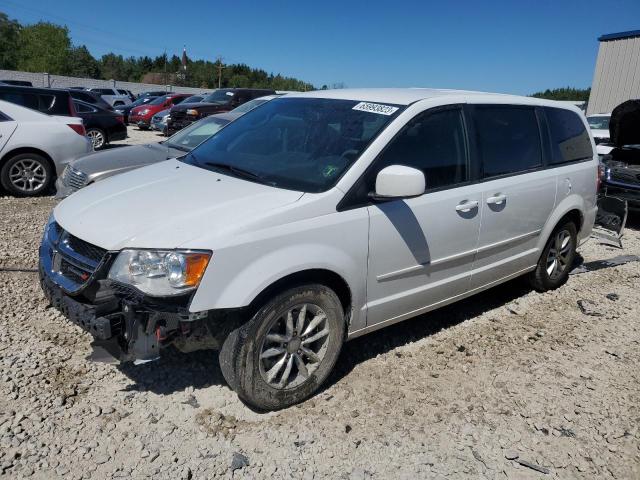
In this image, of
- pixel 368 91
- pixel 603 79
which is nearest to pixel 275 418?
pixel 368 91

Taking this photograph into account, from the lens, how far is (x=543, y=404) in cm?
339

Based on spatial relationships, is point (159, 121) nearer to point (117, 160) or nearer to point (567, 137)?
point (117, 160)

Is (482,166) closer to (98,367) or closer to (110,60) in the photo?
(98,367)

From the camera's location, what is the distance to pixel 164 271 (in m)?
2.69

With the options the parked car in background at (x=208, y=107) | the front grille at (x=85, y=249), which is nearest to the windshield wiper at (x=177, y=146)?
the front grille at (x=85, y=249)

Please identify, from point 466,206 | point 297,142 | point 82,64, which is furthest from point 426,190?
point 82,64

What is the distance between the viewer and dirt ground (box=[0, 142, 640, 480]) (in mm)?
2729

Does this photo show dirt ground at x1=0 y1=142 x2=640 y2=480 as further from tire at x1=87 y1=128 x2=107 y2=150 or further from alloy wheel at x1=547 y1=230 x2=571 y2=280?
tire at x1=87 y1=128 x2=107 y2=150

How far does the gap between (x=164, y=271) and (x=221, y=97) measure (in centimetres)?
1691

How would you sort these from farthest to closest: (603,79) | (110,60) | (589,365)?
(110,60), (603,79), (589,365)

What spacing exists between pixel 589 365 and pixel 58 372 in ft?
12.0

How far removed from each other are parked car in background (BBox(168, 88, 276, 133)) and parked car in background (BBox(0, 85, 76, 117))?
7326 millimetres

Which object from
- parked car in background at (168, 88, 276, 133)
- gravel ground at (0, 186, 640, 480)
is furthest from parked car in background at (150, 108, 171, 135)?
gravel ground at (0, 186, 640, 480)

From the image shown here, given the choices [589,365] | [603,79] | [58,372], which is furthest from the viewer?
[603,79]
